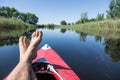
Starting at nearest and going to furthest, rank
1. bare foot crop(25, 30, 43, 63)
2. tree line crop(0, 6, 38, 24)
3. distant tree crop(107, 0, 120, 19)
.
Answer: bare foot crop(25, 30, 43, 63), distant tree crop(107, 0, 120, 19), tree line crop(0, 6, 38, 24)

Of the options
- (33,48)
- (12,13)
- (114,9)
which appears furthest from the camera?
(12,13)

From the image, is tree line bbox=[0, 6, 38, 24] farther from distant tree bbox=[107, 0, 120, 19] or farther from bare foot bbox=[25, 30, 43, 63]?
bare foot bbox=[25, 30, 43, 63]

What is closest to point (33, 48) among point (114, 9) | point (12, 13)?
point (114, 9)

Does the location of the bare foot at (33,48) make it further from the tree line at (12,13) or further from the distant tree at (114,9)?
the tree line at (12,13)

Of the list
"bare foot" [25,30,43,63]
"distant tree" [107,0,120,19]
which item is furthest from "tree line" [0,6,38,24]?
"bare foot" [25,30,43,63]

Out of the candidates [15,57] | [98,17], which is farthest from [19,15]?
[15,57]

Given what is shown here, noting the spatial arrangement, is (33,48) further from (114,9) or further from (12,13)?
(12,13)

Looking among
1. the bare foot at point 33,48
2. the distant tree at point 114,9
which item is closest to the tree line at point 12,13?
the distant tree at point 114,9

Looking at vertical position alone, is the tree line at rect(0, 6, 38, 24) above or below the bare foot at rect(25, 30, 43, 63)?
above

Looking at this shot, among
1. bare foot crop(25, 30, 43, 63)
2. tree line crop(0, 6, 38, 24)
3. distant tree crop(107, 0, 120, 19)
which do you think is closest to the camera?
bare foot crop(25, 30, 43, 63)

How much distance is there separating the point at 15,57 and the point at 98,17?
136 ft

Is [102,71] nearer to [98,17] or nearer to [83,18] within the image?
[98,17]

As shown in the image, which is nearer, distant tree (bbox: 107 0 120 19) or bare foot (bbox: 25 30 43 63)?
bare foot (bbox: 25 30 43 63)

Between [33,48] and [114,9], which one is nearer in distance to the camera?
[33,48]
